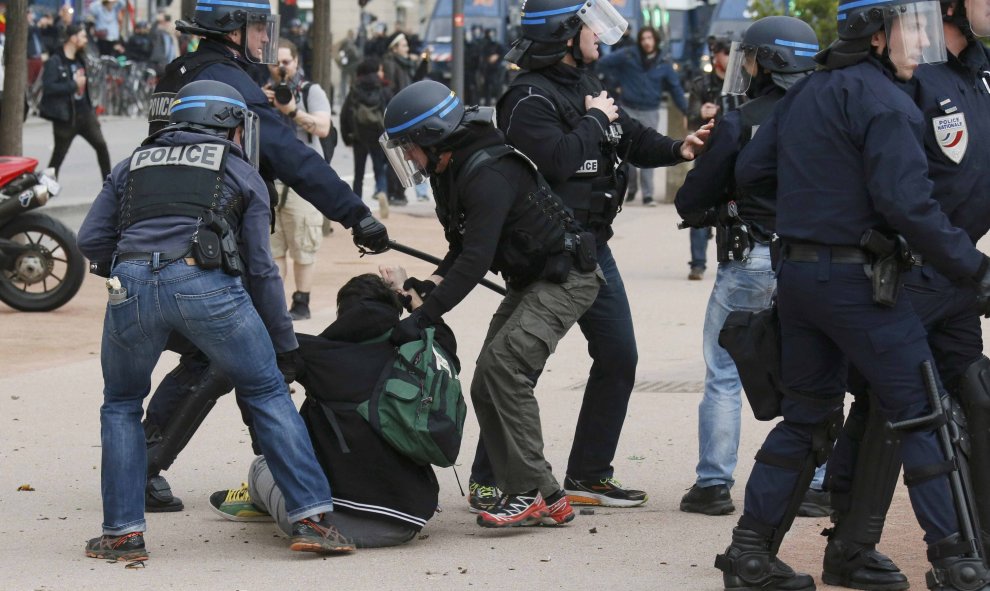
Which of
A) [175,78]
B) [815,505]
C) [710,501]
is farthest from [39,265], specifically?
[815,505]

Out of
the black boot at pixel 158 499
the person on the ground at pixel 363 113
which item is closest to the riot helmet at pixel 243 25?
the black boot at pixel 158 499

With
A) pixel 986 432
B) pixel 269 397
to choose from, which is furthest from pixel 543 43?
pixel 986 432

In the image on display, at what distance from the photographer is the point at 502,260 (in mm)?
5977

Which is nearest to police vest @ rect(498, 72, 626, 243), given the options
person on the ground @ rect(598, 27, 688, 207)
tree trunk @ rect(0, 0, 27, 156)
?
tree trunk @ rect(0, 0, 27, 156)

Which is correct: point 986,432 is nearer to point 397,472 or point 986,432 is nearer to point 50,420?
point 397,472

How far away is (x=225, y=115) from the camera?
17.8 ft

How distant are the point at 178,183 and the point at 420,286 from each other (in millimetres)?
1073

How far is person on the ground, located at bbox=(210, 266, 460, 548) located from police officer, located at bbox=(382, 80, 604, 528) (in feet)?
0.45

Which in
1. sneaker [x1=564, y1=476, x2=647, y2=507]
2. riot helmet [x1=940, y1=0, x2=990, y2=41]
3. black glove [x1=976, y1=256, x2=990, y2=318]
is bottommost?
sneaker [x1=564, y1=476, x2=647, y2=507]

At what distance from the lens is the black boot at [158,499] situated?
6.20 m

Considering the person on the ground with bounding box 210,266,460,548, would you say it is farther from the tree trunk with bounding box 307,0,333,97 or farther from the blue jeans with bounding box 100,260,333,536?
the tree trunk with bounding box 307,0,333,97

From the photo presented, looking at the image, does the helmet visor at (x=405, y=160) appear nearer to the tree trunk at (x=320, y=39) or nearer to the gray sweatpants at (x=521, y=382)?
the gray sweatpants at (x=521, y=382)

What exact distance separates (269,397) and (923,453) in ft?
6.63

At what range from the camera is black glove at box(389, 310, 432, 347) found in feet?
18.6
